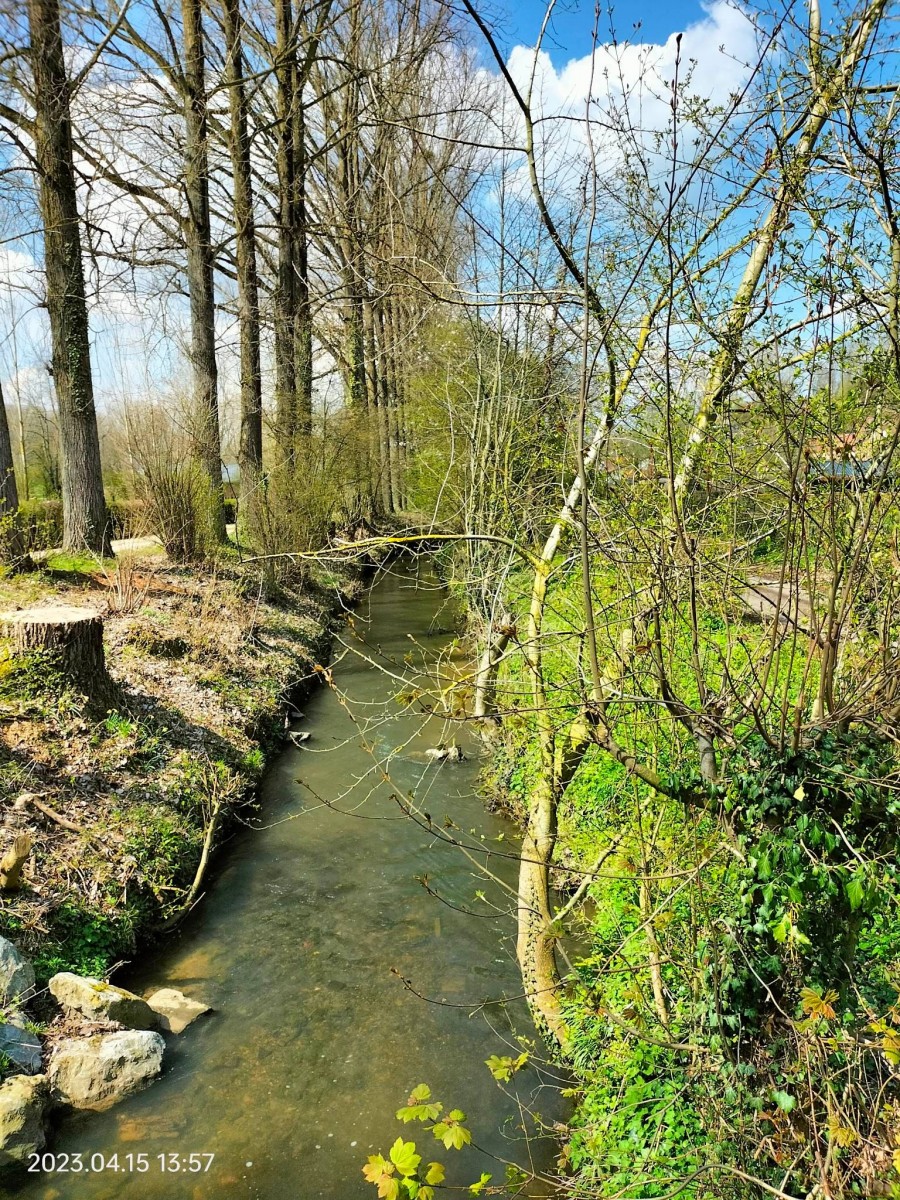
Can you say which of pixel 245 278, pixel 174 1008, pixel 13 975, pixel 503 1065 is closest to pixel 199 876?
pixel 174 1008

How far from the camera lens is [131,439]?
35.1 ft

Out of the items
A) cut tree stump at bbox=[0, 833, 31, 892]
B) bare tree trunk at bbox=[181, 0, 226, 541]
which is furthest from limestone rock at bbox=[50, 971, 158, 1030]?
bare tree trunk at bbox=[181, 0, 226, 541]

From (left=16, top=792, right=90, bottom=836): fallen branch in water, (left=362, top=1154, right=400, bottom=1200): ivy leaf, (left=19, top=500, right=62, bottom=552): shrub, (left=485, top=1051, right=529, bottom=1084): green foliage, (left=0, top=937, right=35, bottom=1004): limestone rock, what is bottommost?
(left=0, top=937, right=35, bottom=1004): limestone rock

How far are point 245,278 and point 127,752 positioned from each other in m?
9.79

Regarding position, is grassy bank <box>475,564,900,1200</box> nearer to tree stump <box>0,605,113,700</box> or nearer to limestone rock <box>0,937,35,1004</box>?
limestone rock <box>0,937,35,1004</box>

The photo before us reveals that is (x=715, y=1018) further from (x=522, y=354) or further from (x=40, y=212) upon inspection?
(x=40, y=212)

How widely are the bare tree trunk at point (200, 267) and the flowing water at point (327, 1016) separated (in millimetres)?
6424

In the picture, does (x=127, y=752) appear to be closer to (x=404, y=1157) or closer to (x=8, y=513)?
(x=8, y=513)

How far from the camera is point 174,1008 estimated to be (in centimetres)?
468

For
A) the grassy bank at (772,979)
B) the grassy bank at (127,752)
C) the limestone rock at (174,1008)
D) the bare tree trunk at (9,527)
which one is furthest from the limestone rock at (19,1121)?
the bare tree trunk at (9,527)

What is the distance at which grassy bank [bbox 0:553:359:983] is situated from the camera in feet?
16.0

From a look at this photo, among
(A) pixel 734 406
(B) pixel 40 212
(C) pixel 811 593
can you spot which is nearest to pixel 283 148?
(B) pixel 40 212

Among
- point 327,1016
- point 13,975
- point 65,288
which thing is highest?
point 65,288

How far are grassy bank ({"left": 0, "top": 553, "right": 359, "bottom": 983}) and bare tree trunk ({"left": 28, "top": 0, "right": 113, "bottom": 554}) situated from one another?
900mm
